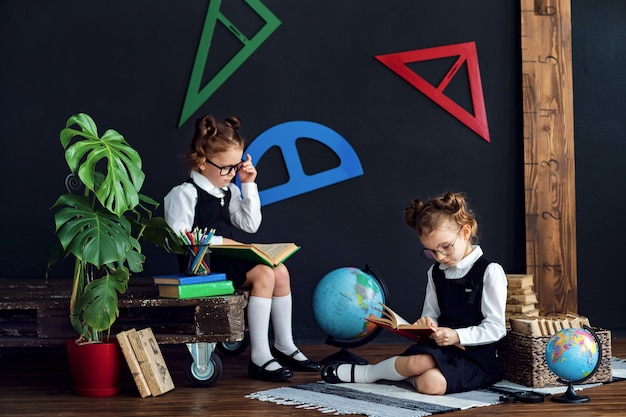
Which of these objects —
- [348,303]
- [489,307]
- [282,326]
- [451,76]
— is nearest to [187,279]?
[282,326]

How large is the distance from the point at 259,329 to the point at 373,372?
1.81 feet

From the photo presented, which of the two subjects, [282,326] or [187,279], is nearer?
[187,279]

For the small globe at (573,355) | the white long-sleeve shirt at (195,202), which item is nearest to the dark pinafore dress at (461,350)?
the small globe at (573,355)

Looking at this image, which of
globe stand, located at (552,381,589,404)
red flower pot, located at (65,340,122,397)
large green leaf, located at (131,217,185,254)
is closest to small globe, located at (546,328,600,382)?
globe stand, located at (552,381,589,404)

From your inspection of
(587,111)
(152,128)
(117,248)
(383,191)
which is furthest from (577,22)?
(117,248)

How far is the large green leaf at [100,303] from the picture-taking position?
307cm

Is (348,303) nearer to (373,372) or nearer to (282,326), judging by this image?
(282,326)

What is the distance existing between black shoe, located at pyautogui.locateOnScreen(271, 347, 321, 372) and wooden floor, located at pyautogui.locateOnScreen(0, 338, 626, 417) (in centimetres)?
6

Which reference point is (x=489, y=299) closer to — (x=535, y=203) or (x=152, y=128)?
(x=535, y=203)

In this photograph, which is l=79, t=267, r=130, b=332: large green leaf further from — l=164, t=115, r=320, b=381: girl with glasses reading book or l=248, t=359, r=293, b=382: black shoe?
l=248, t=359, r=293, b=382: black shoe

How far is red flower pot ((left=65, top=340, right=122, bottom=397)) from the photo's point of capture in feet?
10.5

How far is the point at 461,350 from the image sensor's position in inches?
127

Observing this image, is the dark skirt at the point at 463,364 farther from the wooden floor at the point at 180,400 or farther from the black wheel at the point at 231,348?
the black wheel at the point at 231,348

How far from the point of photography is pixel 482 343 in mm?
3180
